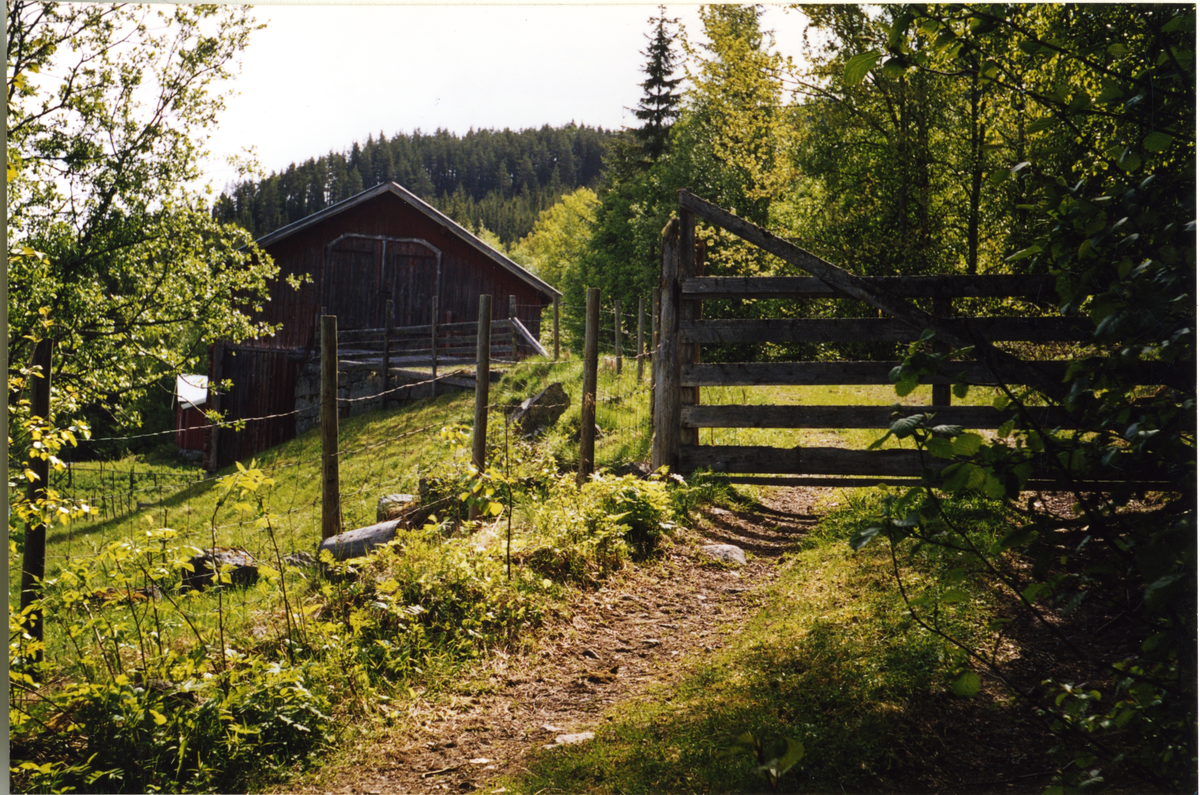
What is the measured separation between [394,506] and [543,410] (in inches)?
170

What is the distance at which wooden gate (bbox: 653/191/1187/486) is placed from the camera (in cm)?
586

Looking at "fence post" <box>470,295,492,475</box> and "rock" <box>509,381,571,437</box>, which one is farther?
"rock" <box>509,381,571,437</box>

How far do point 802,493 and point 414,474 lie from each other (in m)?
6.97

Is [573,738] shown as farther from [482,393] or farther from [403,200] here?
[403,200]

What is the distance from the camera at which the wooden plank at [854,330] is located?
19.3 feet

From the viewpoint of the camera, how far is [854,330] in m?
6.41

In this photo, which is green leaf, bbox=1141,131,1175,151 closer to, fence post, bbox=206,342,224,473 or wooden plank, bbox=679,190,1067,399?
wooden plank, bbox=679,190,1067,399

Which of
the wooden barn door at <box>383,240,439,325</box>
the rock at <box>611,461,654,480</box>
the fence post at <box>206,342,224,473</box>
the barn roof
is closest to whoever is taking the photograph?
the rock at <box>611,461,654,480</box>

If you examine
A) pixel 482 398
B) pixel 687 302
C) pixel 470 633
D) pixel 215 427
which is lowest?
pixel 215 427

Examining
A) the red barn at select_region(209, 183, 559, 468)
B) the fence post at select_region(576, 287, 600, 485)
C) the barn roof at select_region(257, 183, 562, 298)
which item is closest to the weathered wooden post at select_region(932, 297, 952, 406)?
the fence post at select_region(576, 287, 600, 485)

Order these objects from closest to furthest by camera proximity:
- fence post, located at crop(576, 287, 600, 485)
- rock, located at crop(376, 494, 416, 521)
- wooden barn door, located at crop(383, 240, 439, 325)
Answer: fence post, located at crop(576, 287, 600, 485)
rock, located at crop(376, 494, 416, 521)
wooden barn door, located at crop(383, 240, 439, 325)

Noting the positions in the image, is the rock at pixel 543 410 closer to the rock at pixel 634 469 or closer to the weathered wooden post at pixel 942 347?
the rock at pixel 634 469

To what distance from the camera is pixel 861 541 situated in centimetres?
185

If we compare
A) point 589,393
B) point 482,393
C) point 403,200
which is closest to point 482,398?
point 482,393
